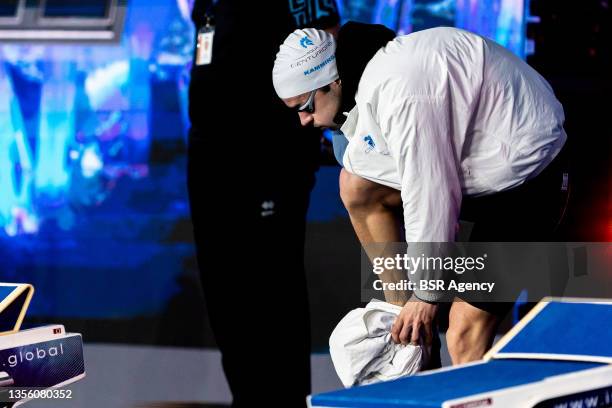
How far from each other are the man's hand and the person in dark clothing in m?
1.20

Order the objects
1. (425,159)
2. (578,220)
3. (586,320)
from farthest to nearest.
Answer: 1. (578,220)
2. (425,159)
3. (586,320)

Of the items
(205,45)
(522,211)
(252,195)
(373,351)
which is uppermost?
(205,45)

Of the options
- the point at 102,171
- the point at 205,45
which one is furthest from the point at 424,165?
the point at 102,171

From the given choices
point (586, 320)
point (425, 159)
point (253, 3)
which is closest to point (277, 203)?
point (253, 3)

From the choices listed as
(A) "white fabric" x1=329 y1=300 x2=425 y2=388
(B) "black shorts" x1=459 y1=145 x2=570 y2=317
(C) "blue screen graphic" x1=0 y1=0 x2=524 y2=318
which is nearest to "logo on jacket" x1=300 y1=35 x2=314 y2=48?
(B) "black shorts" x1=459 y1=145 x2=570 y2=317

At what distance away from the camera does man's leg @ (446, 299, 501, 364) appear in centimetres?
270

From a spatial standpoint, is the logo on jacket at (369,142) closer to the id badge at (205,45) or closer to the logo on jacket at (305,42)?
the logo on jacket at (305,42)

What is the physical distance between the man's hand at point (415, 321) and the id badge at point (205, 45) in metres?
1.52

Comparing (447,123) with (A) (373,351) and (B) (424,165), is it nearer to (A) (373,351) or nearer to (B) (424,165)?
(B) (424,165)

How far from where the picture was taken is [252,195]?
370 cm

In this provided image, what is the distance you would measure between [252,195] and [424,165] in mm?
1423

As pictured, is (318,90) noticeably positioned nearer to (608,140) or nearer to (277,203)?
(277,203)

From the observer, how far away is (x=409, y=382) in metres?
1.78

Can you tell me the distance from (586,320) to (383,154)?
28.0 inches
